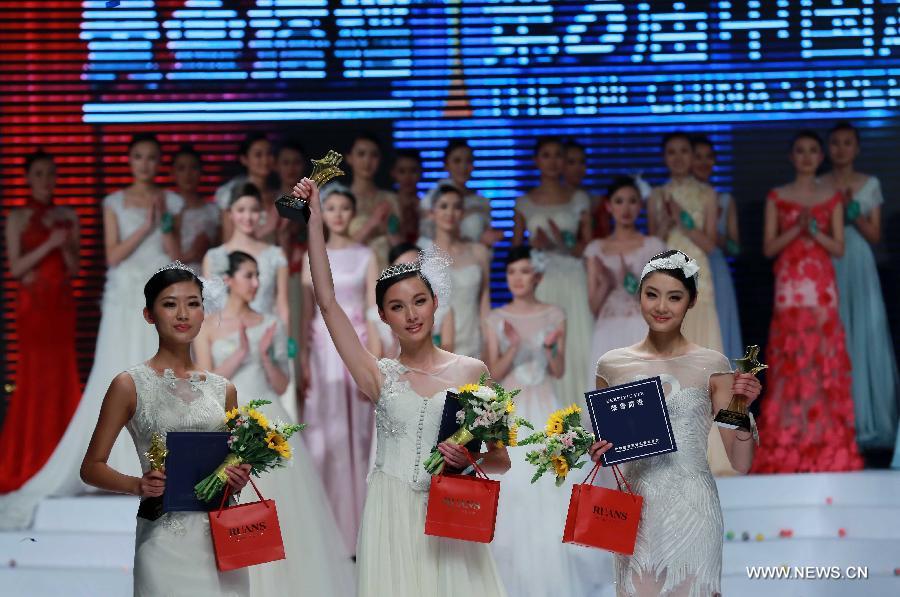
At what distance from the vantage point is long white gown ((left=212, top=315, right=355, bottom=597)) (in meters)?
6.14

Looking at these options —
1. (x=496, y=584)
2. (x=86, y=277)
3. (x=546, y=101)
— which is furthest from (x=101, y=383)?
(x=496, y=584)

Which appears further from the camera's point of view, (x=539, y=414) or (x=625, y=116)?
(x=625, y=116)

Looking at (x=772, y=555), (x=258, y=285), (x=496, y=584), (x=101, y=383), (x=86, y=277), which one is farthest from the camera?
(x=86, y=277)

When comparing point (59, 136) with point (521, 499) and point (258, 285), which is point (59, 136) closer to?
point (258, 285)

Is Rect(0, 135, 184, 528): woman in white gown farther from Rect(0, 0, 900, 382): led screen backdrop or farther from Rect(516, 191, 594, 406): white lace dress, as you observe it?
Rect(516, 191, 594, 406): white lace dress

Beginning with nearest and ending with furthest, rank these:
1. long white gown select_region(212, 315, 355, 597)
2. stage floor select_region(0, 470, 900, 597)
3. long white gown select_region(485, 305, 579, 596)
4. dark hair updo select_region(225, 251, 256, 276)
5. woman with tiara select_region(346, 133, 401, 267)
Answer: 1. long white gown select_region(212, 315, 355, 597)
2. stage floor select_region(0, 470, 900, 597)
3. long white gown select_region(485, 305, 579, 596)
4. dark hair updo select_region(225, 251, 256, 276)
5. woman with tiara select_region(346, 133, 401, 267)

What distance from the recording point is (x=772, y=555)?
6.52 meters

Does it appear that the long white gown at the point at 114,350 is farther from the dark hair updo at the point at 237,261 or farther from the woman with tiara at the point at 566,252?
the woman with tiara at the point at 566,252

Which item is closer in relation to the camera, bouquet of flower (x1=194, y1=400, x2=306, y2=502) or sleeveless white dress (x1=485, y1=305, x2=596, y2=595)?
bouquet of flower (x1=194, y1=400, x2=306, y2=502)

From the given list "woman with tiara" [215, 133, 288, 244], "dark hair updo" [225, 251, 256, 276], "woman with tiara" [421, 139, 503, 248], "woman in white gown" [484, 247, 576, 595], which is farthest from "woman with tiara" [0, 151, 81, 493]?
"woman in white gown" [484, 247, 576, 595]

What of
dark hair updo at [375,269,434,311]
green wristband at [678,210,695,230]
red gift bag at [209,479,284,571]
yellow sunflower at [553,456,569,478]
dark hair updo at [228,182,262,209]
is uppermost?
dark hair updo at [228,182,262,209]

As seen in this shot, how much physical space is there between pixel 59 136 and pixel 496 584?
17.3 feet

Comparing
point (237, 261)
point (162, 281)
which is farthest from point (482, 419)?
point (237, 261)

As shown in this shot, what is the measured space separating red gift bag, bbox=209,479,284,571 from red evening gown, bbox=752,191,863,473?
14.8 feet
